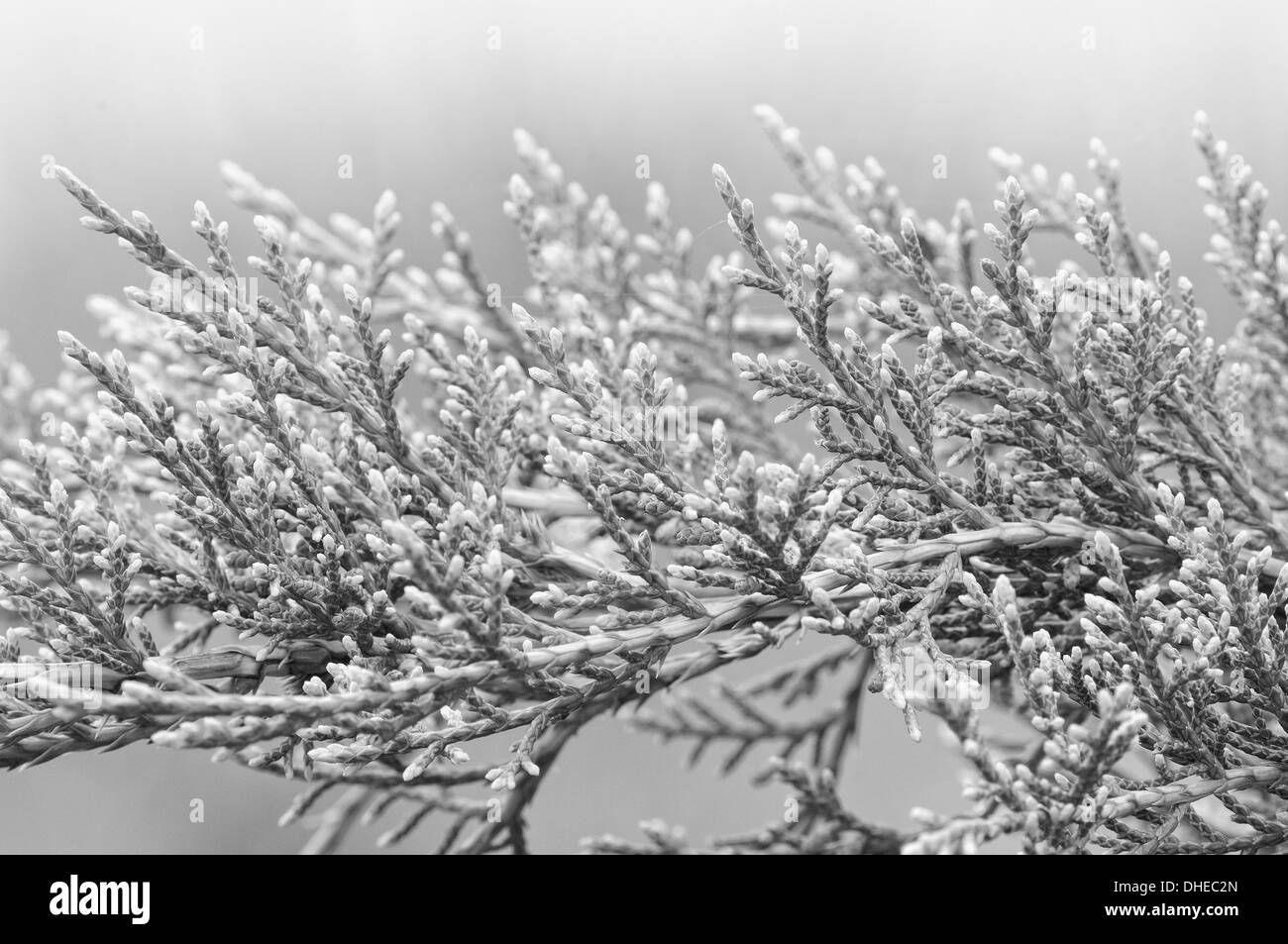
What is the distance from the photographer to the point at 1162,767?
220 centimetres

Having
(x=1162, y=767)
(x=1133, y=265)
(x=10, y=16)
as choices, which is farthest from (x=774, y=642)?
(x=10, y=16)

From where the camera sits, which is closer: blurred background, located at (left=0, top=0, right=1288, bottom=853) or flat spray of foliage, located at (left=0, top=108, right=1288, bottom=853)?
flat spray of foliage, located at (left=0, top=108, right=1288, bottom=853)

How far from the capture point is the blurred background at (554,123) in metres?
12.5

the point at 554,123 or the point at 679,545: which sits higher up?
the point at 554,123

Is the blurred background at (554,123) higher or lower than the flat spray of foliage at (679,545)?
higher

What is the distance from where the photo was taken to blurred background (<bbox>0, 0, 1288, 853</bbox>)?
41.0 ft

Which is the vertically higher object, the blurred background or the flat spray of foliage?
the blurred background

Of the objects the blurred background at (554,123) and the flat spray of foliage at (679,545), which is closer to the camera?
the flat spray of foliage at (679,545)

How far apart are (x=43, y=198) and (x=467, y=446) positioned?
600 inches

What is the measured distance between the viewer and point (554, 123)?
15.8 metres

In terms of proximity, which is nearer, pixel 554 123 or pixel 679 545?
pixel 679 545

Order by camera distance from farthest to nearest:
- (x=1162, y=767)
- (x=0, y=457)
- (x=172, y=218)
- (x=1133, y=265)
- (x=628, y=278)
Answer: (x=172, y=218)
(x=0, y=457)
(x=628, y=278)
(x=1133, y=265)
(x=1162, y=767)
